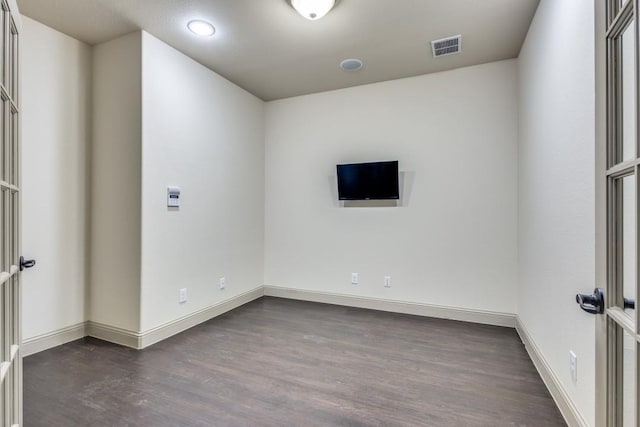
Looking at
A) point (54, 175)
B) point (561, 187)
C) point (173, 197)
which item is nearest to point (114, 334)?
point (173, 197)

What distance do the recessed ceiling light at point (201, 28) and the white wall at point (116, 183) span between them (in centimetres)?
51

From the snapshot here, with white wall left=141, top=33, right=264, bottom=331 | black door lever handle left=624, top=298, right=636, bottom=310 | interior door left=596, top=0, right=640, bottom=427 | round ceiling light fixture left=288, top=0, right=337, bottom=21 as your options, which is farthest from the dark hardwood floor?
round ceiling light fixture left=288, top=0, right=337, bottom=21

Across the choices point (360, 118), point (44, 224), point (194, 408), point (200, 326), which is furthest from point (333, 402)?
point (360, 118)

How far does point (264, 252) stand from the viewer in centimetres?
459

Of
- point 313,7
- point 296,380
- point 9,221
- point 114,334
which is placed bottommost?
point 296,380

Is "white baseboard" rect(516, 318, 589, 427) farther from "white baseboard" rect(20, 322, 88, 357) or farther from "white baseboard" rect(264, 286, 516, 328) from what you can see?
"white baseboard" rect(20, 322, 88, 357)

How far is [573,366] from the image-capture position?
68.1 inches

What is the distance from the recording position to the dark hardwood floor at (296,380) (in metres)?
1.87

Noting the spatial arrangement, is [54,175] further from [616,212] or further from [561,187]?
[561,187]

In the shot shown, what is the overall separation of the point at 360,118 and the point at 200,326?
10.1 ft

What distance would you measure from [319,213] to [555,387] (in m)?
2.92

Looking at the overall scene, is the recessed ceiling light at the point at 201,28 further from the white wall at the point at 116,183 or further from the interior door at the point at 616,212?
the interior door at the point at 616,212

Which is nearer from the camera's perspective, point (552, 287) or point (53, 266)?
point (552, 287)

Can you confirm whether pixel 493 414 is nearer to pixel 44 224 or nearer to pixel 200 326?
pixel 200 326
